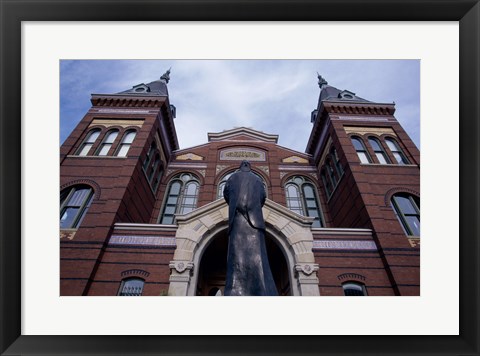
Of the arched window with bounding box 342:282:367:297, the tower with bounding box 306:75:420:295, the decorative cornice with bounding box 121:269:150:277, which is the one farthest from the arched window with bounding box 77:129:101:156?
the arched window with bounding box 342:282:367:297

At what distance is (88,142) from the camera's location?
1282 cm

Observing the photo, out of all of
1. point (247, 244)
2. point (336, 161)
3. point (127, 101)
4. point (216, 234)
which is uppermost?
point (127, 101)

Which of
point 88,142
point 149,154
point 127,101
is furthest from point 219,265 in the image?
point 127,101

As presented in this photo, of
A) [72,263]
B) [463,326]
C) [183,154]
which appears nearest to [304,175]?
[183,154]

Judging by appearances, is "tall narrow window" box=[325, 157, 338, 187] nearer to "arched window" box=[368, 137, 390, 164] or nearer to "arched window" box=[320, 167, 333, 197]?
"arched window" box=[320, 167, 333, 197]

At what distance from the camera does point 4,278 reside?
300 cm

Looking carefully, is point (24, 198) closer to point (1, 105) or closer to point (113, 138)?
point (1, 105)

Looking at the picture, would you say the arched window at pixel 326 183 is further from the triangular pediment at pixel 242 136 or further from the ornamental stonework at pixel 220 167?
the ornamental stonework at pixel 220 167

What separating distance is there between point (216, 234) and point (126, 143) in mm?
6473

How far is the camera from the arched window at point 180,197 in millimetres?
13802

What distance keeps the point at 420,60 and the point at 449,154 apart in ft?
4.83

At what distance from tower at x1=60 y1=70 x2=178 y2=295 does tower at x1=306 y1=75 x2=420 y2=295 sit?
8.23 m

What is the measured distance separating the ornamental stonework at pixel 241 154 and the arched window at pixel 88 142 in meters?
6.78

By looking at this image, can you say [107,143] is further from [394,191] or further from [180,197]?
[394,191]
